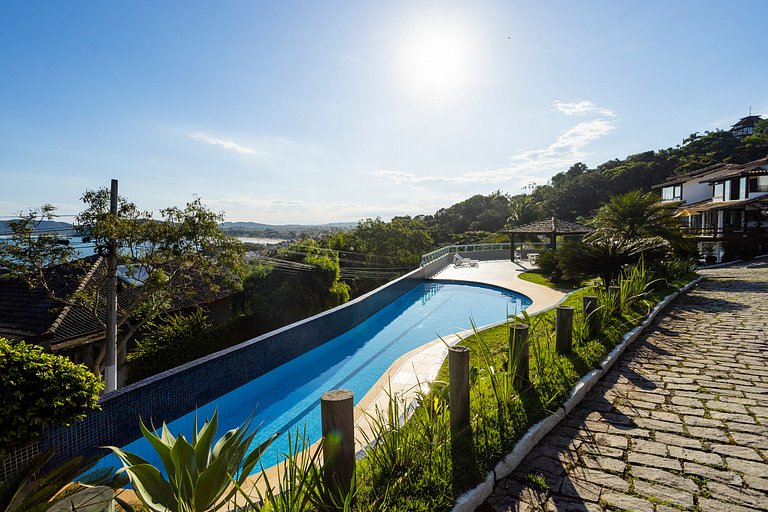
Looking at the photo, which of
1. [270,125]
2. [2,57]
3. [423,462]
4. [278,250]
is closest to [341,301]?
[278,250]

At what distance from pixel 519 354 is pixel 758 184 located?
28871 millimetres

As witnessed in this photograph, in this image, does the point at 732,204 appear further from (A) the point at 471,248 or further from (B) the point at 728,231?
(A) the point at 471,248

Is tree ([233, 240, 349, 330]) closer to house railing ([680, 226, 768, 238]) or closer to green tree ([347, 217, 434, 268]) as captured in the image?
green tree ([347, 217, 434, 268])

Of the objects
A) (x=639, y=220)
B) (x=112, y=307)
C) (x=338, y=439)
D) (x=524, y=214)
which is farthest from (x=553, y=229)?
(x=524, y=214)

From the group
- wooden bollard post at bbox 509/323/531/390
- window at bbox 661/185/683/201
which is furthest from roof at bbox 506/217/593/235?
wooden bollard post at bbox 509/323/531/390

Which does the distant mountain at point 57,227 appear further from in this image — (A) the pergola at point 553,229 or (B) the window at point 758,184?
(B) the window at point 758,184

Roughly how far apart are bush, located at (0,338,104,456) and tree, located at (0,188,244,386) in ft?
15.3

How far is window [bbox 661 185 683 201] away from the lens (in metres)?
31.9

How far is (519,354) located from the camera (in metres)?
3.72

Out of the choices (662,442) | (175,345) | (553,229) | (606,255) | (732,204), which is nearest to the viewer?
(662,442)

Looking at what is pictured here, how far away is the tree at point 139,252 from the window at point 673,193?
35715 mm

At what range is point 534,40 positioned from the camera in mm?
9305

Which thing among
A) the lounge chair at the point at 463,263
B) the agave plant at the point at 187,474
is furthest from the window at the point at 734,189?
the agave plant at the point at 187,474

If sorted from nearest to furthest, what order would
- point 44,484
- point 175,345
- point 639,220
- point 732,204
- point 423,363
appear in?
point 44,484 < point 423,363 < point 175,345 < point 639,220 < point 732,204
